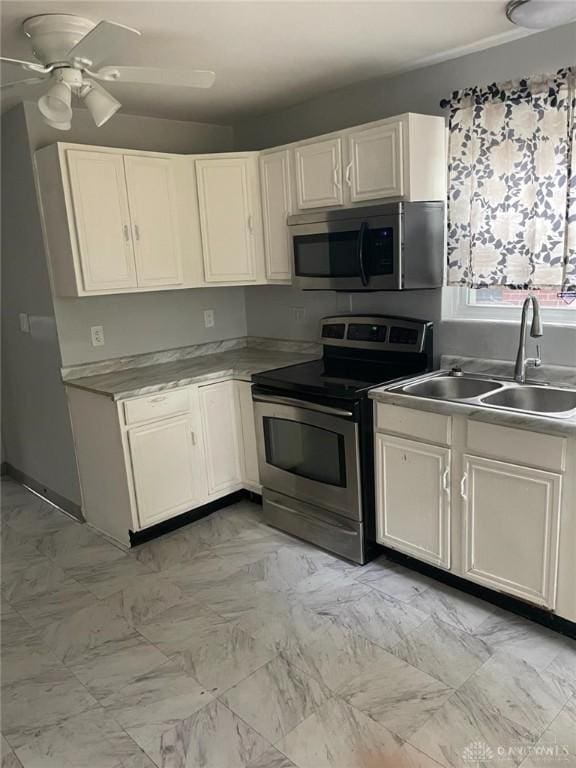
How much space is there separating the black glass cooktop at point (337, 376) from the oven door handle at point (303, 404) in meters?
0.06


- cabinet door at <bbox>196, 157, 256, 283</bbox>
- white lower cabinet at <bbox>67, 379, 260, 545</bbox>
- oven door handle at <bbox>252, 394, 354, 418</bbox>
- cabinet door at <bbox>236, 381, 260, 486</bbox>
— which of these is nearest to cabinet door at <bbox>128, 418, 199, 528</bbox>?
white lower cabinet at <bbox>67, 379, 260, 545</bbox>

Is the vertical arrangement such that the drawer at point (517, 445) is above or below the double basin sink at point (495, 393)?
below

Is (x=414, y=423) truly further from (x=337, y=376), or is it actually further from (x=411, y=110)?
(x=411, y=110)

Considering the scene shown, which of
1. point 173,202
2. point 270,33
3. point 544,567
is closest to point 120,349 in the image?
point 173,202

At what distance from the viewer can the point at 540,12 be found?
212cm

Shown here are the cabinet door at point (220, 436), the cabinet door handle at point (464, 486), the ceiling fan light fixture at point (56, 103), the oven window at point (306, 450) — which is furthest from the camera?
the cabinet door at point (220, 436)

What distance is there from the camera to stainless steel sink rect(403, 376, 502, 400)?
2.66 m

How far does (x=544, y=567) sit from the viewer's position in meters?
2.14

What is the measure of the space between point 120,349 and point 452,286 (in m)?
2.02

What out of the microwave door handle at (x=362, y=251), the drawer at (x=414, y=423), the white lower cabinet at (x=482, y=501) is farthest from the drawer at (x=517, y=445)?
the microwave door handle at (x=362, y=251)

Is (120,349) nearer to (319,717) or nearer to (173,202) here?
(173,202)

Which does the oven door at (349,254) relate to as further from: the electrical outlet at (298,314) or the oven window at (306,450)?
the oven window at (306,450)

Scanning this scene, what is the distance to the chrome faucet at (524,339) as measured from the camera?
2.42m

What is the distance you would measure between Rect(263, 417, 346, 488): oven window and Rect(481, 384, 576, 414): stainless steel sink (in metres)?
0.74
